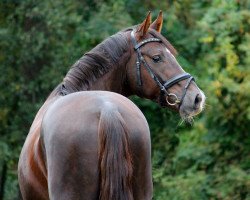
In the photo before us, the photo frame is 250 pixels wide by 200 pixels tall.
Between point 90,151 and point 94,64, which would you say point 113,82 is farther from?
point 90,151

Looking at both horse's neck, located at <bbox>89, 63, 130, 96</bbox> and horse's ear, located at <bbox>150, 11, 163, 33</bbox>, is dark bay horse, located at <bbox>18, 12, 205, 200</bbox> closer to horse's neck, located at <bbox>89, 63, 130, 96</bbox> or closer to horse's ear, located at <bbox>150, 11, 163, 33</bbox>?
horse's neck, located at <bbox>89, 63, 130, 96</bbox>

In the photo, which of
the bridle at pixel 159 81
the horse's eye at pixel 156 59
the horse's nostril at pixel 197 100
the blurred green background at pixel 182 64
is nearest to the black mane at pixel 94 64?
the bridle at pixel 159 81

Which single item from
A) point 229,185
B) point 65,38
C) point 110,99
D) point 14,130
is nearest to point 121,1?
point 65,38

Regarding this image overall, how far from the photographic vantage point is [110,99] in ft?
16.2

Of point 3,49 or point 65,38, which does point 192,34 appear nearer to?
point 65,38

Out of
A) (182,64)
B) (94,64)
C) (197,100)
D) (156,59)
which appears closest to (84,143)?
(94,64)

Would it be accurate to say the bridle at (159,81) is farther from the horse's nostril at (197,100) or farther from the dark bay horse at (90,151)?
the dark bay horse at (90,151)

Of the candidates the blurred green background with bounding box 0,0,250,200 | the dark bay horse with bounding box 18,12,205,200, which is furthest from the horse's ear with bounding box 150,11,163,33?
the blurred green background with bounding box 0,0,250,200

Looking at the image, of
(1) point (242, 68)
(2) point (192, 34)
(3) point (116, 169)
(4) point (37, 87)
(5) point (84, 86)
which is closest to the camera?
(3) point (116, 169)

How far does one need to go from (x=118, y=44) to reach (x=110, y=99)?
160 centimetres

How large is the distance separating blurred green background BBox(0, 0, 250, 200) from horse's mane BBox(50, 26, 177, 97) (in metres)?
3.31

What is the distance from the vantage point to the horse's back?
Answer: 15.7 feet

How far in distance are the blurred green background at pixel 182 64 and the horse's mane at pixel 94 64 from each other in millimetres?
3307

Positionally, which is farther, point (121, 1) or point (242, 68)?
point (121, 1)
